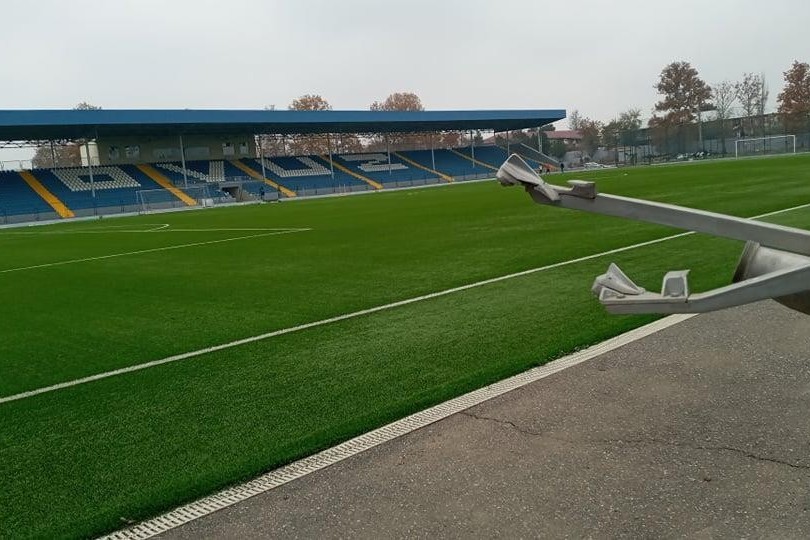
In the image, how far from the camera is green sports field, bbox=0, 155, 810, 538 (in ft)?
13.0

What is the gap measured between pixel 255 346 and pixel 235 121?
4749 cm

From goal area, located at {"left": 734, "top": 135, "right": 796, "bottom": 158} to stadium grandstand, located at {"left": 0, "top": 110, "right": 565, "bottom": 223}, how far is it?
61.7ft

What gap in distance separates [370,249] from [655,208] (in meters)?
11.8

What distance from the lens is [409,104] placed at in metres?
99.9

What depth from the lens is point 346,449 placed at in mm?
3969

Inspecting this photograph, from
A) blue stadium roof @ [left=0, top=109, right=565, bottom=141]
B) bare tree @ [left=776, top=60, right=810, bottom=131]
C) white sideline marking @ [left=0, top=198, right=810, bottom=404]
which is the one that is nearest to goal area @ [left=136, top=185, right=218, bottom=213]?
blue stadium roof @ [left=0, top=109, right=565, bottom=141]

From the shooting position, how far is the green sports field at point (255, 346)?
3.96 m

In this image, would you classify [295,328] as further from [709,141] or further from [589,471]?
[709,141]

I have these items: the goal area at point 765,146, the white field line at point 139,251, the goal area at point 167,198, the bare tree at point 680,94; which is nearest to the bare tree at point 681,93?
the bare tree at point 680,94

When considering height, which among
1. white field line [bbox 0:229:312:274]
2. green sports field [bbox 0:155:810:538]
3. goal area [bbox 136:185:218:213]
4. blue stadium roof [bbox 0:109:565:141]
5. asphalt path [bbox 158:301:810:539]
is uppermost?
blue stadium roof [bbox 0:109:565:141]

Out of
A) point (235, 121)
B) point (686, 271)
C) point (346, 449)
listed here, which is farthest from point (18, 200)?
point (686, 271)

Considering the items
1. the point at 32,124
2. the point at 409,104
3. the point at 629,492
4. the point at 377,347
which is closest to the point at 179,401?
the point at 377,347

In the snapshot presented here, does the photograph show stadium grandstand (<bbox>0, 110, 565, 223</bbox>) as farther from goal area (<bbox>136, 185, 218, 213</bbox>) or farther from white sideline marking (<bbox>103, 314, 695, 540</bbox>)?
white sideline marking (<bbox>103, 314, 695, 540</bbox>)

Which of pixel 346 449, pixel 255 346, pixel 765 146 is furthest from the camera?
pixel 765 146
